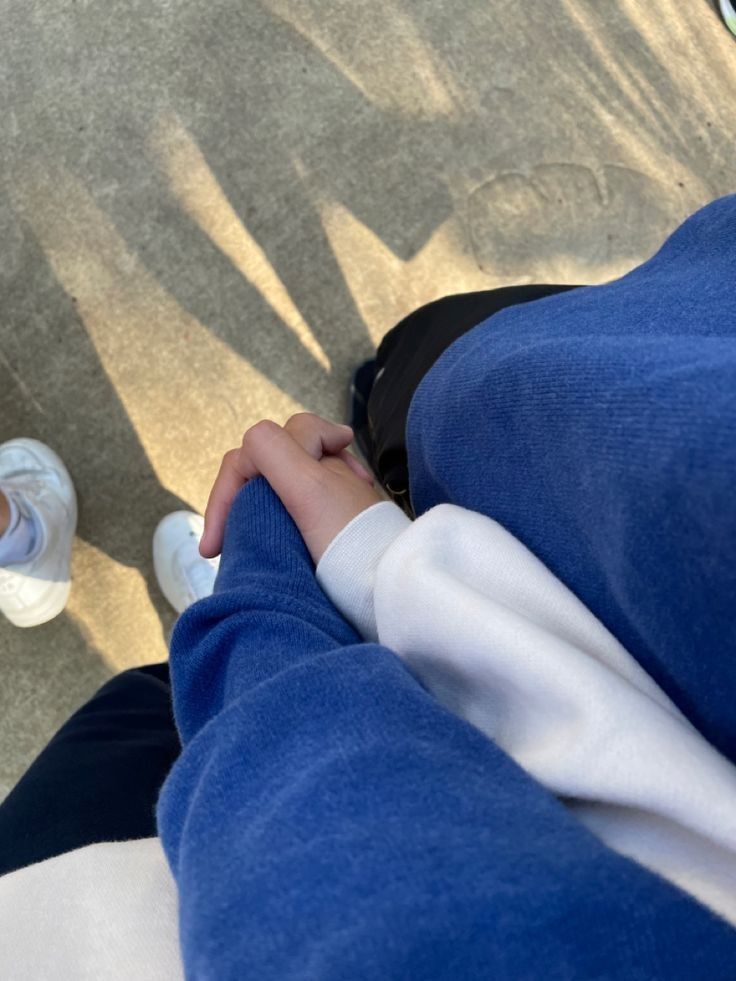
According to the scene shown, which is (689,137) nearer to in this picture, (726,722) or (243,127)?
(243,127)

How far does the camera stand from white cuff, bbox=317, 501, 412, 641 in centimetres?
51

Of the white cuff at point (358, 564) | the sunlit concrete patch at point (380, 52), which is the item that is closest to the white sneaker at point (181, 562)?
the white cuff at point (358, 564)

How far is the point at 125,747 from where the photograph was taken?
627 millimetres

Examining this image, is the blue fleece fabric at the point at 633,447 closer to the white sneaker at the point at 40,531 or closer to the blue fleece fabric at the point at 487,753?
the blue fleece fabric at the point at 487,753

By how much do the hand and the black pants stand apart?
163 mm

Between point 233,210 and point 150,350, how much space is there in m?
0.26

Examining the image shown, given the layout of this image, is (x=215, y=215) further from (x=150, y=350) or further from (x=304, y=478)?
(x=304, y=478)

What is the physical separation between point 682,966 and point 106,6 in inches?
55.0

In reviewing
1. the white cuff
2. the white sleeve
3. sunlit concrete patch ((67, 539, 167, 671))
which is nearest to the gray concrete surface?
sunlit concrete patch ((67, 539, 167, 671))

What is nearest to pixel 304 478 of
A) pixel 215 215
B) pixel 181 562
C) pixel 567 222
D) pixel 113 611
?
pixel 181 562

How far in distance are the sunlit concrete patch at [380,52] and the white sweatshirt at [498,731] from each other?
97cm

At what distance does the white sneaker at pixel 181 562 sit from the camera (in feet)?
3.26

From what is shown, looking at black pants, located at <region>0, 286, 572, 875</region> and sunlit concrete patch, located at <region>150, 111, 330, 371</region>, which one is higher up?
sunlit concrete patch, located at <region>150, 111, 330, 371</region>

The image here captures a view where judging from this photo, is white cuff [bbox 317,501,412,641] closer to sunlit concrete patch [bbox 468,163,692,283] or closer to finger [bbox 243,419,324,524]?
finger [bbox 243,419,324,524]
